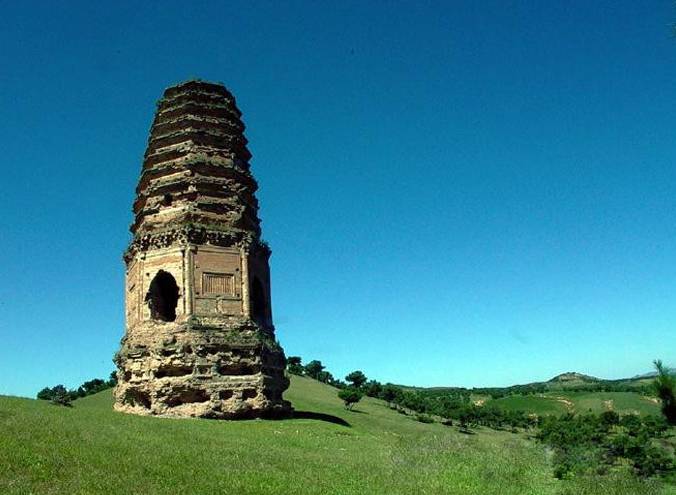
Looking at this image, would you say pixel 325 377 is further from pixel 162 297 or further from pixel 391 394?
pixel 162 297

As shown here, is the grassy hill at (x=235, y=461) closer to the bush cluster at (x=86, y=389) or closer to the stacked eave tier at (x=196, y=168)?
the stacked eave tier at (x=196, y=168)

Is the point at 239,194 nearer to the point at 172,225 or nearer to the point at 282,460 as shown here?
the point at 172,225

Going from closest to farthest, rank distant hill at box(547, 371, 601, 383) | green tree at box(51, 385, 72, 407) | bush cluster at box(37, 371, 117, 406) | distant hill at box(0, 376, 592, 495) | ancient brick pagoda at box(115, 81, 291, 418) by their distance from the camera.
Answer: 1. distant hill at box(0, 376, 592, 495)
2. ancient brick pagoda at box(115, 81, 291, 418)
3. green tree at box(51, 385, 72, 407)
4. bush cluster at box(37, 371, 117, 406)
5. distant hill at box(547, 371, 601, 383)

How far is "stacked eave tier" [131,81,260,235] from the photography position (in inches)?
1106

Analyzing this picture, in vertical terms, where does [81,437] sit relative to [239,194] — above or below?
below

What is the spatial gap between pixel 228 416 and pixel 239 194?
10.1 meters

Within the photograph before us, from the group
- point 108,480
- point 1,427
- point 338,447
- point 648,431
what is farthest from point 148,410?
point 648,431

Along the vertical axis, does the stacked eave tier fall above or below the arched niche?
above

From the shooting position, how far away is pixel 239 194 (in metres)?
29.1

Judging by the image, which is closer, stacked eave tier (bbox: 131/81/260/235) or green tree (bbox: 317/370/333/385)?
stacked eave tier (bbox: 131/81/260/235)

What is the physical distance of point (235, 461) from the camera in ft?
49.8

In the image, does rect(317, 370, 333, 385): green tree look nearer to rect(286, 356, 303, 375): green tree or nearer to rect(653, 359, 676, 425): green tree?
rect(286, 356, 303, 375): green tree

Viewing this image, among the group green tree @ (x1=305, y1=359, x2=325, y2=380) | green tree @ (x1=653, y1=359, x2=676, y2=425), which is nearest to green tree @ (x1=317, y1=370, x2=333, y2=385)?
green tree @ (x1=305, y1=359, x2=325, y2=380)

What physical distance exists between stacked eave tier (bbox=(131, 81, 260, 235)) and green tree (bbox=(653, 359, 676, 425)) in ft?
64.4
